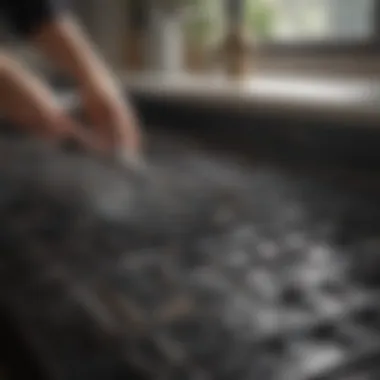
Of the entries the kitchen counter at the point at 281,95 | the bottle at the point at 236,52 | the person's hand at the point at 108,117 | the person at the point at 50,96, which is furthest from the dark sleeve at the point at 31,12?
the bottle at the point at 236,52

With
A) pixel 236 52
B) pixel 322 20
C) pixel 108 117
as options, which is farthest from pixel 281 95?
pixel 322 20

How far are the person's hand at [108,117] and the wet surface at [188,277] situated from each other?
240 mm

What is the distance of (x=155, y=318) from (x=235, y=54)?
1566 millimetres

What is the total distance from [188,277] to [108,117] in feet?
2.03

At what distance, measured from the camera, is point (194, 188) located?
2.54 ft

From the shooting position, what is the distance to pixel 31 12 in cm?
113

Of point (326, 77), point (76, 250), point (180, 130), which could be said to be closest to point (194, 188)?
point (76, 250)

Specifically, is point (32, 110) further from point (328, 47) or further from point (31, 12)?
point (328, 47)

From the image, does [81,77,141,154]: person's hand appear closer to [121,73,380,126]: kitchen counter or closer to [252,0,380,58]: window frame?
[121,73,380,126]: kitchen counter

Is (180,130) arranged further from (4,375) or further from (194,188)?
(4,375)

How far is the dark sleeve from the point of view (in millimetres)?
1116

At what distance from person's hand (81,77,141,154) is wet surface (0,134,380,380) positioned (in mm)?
240

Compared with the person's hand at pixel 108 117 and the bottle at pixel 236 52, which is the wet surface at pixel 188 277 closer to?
the person's hand at pixel 108 117

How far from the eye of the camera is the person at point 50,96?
1.00 m
